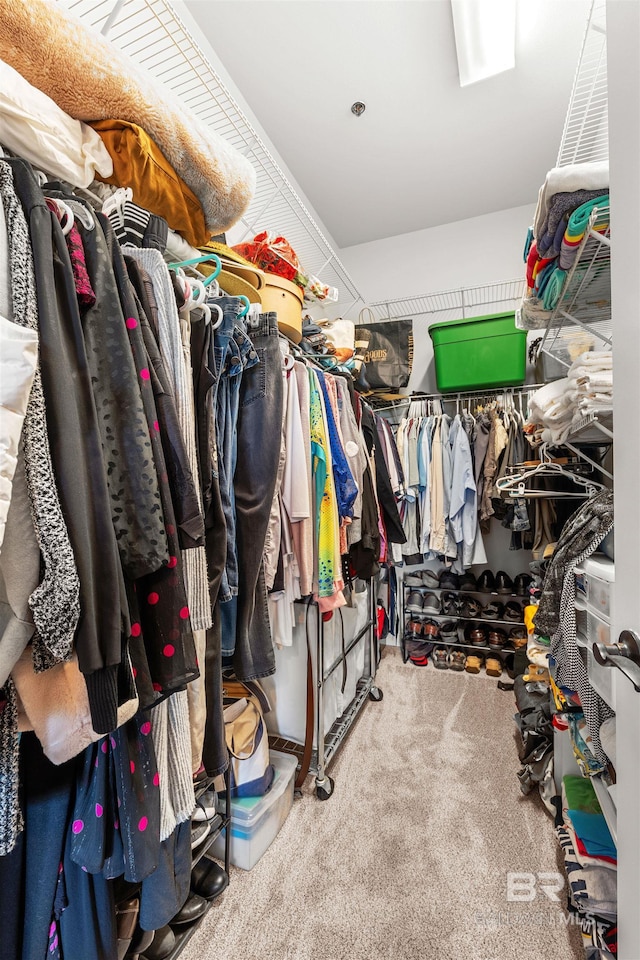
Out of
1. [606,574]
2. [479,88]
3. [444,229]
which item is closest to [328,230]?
[444,229]

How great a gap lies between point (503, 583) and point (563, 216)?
2240 millimetres

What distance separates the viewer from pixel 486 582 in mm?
2750

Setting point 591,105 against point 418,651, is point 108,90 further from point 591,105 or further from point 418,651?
point 418,651

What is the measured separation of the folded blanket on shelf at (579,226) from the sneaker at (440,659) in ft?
7.75

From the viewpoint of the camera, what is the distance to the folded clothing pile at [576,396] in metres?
1.14

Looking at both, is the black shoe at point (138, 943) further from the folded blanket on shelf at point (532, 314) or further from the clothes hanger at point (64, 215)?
the folded blanket on shelf at point (532, 314)

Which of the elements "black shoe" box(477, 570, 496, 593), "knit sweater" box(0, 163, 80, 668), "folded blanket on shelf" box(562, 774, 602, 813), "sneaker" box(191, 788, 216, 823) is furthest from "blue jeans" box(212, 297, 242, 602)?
"black shoe" box(477, 570, 496, 593)

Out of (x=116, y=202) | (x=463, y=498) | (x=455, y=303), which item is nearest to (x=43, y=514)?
(x=116, y=202)

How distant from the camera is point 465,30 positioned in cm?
162

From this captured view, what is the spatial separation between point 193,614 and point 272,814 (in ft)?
3.31

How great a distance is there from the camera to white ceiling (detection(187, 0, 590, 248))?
5.30ft

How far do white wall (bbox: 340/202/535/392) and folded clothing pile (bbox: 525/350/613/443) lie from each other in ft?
5.33

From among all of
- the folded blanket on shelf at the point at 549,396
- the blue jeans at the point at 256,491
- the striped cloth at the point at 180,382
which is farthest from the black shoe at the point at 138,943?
the folded blanket on shelf at the point at 549,396

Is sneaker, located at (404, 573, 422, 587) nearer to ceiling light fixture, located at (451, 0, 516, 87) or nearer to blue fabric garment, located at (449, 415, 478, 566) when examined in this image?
blue fabric garment, located at (449, 415, 478, 566)
